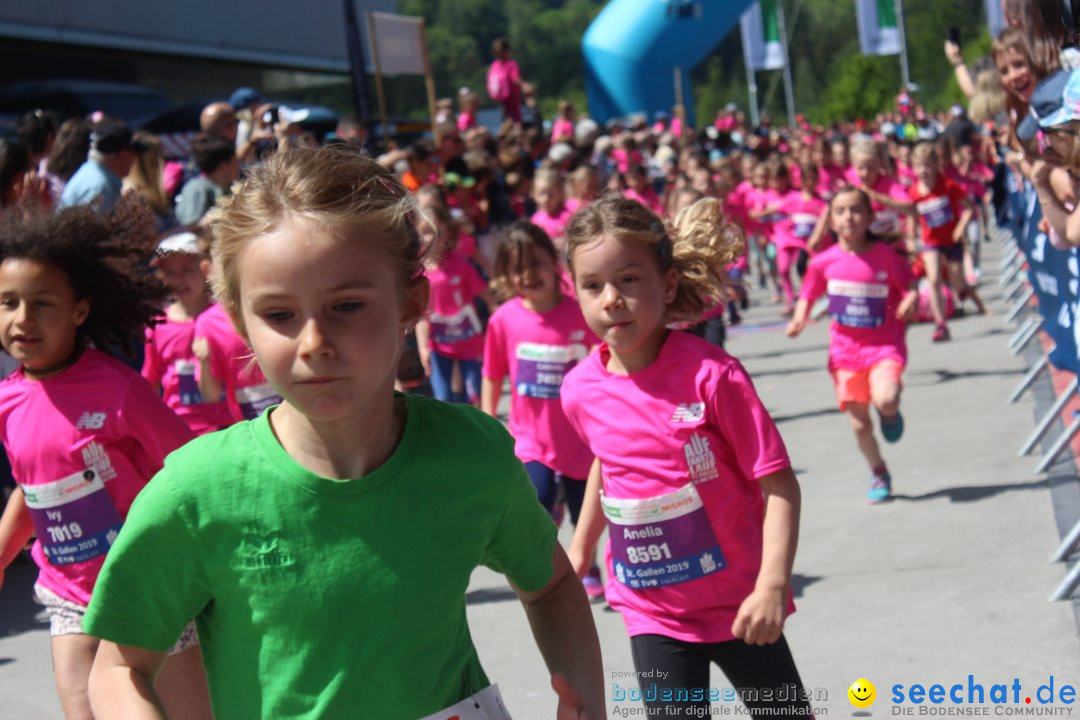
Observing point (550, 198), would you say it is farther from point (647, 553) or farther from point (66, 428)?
point (647, 553)

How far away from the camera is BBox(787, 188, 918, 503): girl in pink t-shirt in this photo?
747 centimetres

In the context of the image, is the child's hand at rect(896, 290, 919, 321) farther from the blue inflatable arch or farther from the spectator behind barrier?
the blue inflatable arch

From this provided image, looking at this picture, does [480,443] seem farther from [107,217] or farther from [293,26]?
[293,26]

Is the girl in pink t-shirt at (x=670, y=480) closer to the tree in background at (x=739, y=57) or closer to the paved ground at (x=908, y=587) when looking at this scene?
the paved ground at (x=908, y=587)

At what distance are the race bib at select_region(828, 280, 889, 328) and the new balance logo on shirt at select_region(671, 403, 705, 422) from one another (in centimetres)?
425

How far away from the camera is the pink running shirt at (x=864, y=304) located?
25.2 feet

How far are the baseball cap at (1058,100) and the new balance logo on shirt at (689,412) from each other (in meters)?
1.94

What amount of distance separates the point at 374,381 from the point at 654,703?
186cm

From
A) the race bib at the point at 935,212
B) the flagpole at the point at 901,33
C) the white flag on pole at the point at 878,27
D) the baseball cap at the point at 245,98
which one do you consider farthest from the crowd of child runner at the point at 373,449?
the flagpole at the point at 901,33

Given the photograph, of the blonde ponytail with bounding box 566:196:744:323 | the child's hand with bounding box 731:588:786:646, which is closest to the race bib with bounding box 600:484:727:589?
the child's hand with bounding box 731:588:786:646

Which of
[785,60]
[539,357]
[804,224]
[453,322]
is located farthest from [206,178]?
[785,60]

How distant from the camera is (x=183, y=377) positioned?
19.9ft

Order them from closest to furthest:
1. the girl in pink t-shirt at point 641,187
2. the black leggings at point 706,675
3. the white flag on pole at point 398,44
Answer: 1. the black leggings at point 706,675
2. the girl in pink t-shirt at point 641,187
3. the white flag on pole at point 398,44

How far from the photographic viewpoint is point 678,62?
113 ft
